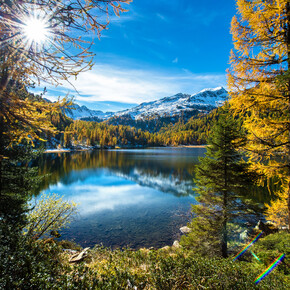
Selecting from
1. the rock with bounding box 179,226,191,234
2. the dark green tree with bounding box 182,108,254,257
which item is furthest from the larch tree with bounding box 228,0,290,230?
the rock with bounding box 179,226,191,234

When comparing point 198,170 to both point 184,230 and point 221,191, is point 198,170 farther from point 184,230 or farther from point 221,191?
point 184,230

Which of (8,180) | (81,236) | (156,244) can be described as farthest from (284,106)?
(81,236)

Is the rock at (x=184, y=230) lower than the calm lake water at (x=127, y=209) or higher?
higher

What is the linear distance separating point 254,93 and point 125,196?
22.9 meters

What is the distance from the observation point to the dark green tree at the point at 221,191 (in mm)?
8711

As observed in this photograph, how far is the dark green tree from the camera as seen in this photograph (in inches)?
343

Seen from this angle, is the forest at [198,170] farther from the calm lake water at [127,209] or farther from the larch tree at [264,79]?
the calm lake water at [127,209]

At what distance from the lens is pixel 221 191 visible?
929 centimetres

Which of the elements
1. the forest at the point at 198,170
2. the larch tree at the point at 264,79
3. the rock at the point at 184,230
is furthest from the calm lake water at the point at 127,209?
the larch tree at the point at 264,79

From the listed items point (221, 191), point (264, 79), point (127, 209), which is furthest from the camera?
point (127, 209)

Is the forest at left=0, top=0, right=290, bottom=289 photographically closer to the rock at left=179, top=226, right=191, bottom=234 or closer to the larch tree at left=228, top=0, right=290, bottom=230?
the larch tree at left=228, top=0, right=290, bottom=230

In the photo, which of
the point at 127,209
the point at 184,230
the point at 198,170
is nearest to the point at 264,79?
the point at 198,170

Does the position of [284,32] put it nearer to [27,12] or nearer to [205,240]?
[27,12]

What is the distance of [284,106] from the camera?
5949mm
